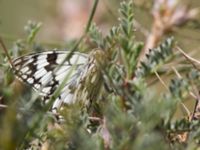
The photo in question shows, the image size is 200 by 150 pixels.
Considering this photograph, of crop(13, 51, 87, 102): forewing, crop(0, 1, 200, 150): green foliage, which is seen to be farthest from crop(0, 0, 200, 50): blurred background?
crop(0, 1, 200, 150): green foliage

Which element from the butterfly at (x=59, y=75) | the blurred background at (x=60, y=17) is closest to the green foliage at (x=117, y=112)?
the butterfly at (x=59, y=75)

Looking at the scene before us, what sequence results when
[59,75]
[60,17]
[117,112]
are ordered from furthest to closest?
1. [60,17]
2. [59,75]
3. [117,112]

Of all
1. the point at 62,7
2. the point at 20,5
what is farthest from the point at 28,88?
the point at 20,5

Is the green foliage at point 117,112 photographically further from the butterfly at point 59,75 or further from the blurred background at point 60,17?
the blurred background at point 60,17

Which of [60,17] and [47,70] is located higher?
[60,17]

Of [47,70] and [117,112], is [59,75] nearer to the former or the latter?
[47,70]

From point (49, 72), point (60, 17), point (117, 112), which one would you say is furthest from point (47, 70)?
point (60, 17)

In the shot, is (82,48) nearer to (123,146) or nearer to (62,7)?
(123,146)
